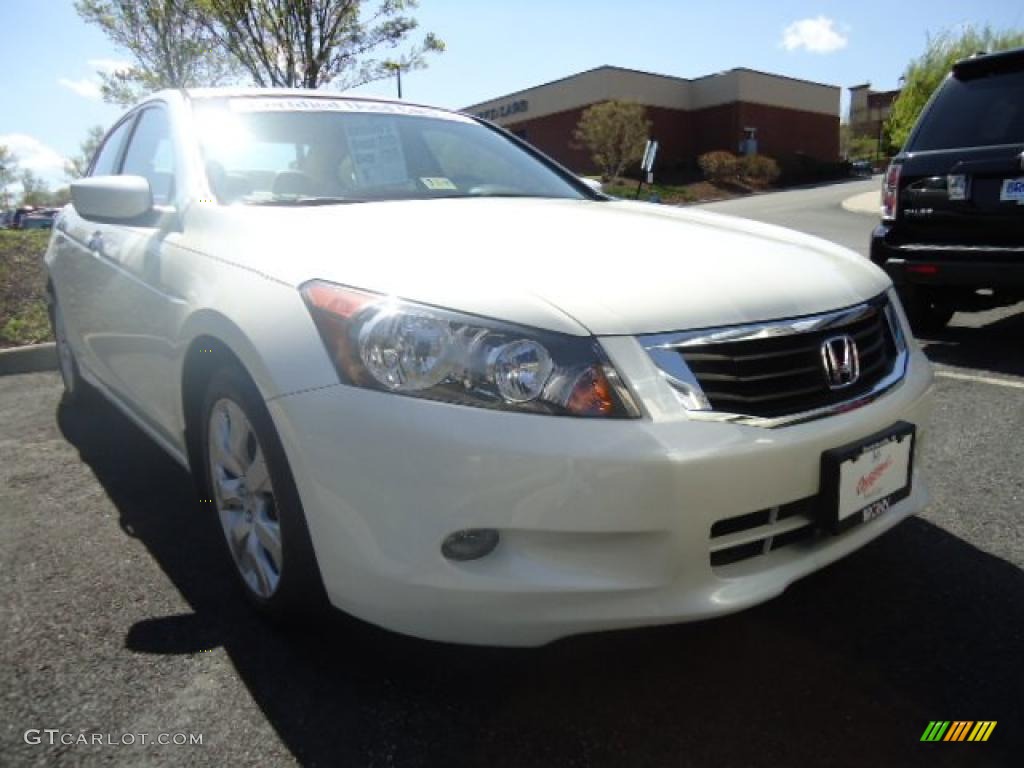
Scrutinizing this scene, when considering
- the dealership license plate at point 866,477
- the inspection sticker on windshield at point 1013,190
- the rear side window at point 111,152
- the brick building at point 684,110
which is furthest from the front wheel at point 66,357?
the brick building at point 684,110

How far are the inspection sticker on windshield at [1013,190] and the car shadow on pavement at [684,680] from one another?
8.32 ft

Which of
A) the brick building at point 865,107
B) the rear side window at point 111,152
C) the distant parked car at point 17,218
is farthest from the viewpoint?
the brick building at point 865,107

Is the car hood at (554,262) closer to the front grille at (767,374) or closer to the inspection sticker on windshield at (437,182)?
the front grille at (767,374)

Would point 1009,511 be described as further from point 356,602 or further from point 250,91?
Result: point 250,91

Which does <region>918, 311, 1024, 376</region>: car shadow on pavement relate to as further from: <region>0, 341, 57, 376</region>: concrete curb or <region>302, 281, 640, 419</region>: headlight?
<region>0, 341, 57, 376</region>: concrete curb

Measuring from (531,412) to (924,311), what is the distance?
455 cm

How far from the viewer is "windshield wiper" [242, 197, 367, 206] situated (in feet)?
7.83

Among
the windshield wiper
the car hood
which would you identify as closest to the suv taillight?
the car hood

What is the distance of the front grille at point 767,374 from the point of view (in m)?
1.69

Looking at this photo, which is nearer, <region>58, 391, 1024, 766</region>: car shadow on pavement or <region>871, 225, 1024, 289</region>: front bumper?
<region>58, 391, 1024, 766</region>: car shadow on pavement

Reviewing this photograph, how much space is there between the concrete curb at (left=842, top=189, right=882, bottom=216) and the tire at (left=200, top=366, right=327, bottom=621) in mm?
19515

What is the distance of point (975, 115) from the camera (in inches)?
173

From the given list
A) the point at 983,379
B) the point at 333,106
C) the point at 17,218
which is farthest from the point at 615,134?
the point at 333,106

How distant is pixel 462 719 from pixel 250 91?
91.6 inches
